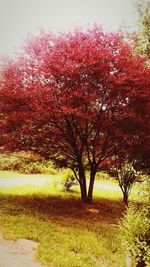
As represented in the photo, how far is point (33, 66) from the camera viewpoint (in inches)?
355

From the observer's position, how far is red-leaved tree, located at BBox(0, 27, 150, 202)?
8.62 meters

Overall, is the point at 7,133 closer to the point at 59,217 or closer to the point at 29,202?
the point at 29,202

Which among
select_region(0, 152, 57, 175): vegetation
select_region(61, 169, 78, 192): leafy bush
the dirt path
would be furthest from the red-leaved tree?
select_region(0, 152, 57, 175): vegetation

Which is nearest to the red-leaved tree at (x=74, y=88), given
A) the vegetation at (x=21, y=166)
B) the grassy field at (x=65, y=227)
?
the grassy field at (x=65, y=227)

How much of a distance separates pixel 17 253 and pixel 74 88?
4.97 m

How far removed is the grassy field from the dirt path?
0.15 meters

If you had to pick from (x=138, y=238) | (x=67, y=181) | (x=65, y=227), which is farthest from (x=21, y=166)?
(x=138, y=238)

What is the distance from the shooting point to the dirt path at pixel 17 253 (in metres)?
5.05

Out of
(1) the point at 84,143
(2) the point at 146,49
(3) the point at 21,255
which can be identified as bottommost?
(3) the point at 21,255

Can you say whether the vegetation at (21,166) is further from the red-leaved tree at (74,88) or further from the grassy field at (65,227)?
the red-leaved tree at (74,88)

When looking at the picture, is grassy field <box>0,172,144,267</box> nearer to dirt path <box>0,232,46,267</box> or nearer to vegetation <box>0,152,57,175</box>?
dirt path <box>0,232,46,267</box>

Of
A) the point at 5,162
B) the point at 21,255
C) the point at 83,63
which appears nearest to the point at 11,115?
the point at 83,63

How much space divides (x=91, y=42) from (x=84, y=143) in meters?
3.25

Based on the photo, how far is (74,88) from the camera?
29.1 feet
